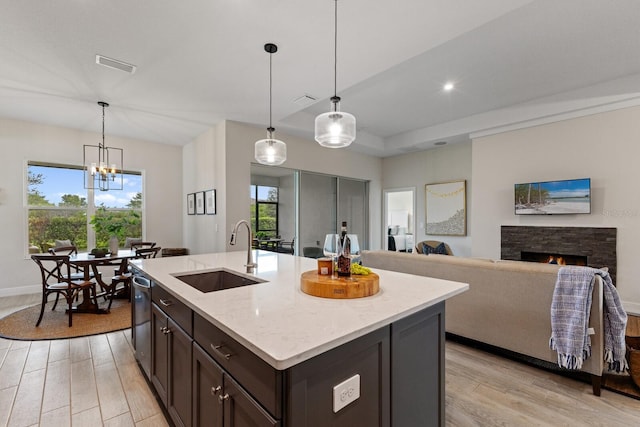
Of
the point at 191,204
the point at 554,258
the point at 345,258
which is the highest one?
the point at 191,204

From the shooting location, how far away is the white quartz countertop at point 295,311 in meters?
0.93

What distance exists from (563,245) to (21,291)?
26.9 feet

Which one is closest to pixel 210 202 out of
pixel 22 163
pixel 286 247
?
pixel 286 247

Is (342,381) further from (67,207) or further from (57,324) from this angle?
(67,207)

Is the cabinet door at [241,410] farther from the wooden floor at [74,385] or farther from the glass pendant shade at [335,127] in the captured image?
the glass pendant shade at [335,127]

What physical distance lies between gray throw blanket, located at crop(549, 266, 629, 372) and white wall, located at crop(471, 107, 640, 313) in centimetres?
250

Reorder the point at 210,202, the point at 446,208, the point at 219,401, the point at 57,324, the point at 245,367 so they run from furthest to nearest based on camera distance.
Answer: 1. the point at 446,208
2. the point at 210,202
3. the point at 57,324
4. the point at 219,401
5. the point at 245,367

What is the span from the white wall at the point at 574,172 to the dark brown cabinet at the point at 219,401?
4965 millimetres

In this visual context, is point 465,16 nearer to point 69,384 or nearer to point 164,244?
point 69,384

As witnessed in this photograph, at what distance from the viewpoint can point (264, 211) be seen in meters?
5.22

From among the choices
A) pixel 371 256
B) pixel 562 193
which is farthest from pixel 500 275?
pixel 562 193

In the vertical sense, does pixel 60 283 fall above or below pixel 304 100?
below

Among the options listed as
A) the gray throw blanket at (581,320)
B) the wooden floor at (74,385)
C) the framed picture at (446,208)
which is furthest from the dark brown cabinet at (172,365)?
the framed picture at (446,208)

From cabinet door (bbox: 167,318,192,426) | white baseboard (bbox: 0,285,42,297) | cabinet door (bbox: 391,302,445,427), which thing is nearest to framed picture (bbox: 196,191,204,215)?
white baseboard (bbox: 0,285,42,297)
